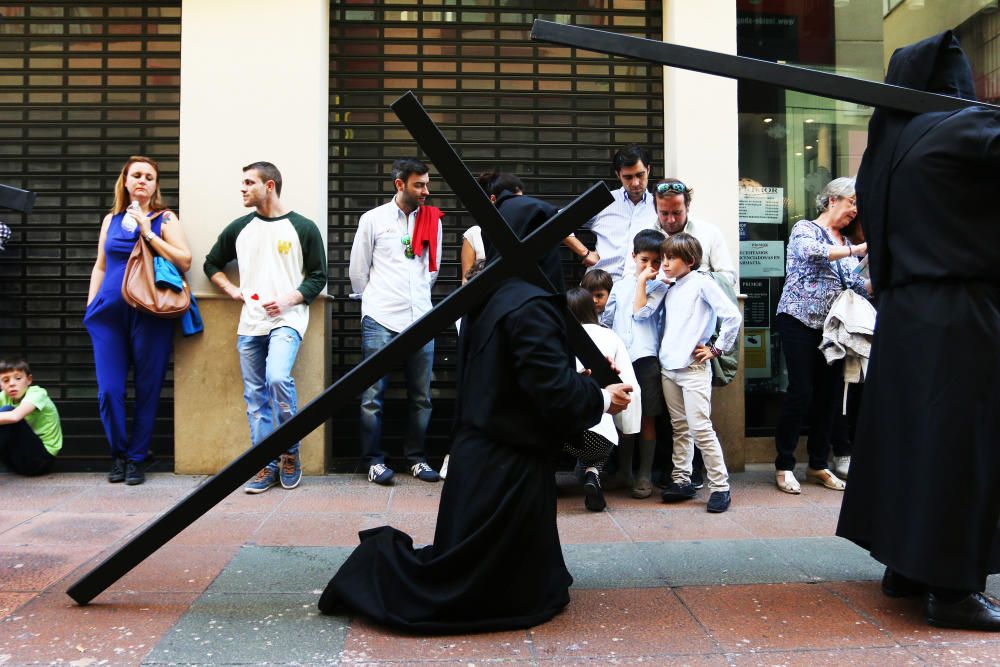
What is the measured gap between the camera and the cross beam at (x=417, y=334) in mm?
3453

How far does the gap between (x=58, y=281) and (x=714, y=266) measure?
17.0ft

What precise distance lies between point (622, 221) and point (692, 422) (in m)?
1.73

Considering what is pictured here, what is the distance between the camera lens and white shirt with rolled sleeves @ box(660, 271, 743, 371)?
581cm

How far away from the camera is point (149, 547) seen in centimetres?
356

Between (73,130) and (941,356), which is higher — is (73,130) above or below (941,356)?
above

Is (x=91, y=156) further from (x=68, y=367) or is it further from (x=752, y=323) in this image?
(x=752, y=323)

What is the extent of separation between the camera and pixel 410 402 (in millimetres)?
6730

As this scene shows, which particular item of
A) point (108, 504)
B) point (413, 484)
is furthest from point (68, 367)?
point (413, 484)

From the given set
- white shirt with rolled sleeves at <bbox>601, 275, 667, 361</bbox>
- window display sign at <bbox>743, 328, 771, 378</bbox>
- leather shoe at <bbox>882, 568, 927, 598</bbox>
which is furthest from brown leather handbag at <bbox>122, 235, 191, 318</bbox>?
leather shoe at <bbox>882, 568, 927, 598</bbox>

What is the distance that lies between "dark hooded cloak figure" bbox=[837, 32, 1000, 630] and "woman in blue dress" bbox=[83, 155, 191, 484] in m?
4.95

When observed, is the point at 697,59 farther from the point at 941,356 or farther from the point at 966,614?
the point at 966,614

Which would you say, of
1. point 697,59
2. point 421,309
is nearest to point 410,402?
point 421,309

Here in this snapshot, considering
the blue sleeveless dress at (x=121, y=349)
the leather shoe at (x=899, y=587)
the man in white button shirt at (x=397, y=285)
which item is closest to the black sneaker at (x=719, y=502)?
the leather shoe at (x=899, y=587)

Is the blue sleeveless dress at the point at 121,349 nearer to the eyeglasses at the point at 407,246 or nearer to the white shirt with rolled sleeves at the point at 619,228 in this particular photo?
the eyeglasses at the point at 407,246
